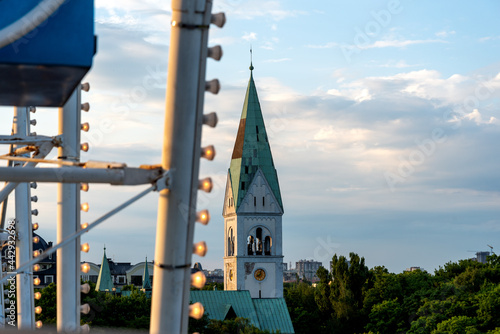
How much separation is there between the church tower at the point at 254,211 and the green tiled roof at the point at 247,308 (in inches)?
234

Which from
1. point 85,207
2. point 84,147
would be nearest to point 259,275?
point 84,147

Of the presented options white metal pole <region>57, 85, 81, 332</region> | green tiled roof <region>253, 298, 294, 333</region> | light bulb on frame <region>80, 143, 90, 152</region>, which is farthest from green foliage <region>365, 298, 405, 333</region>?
light bulb on frame <region>80, 143, 90, 152</region>

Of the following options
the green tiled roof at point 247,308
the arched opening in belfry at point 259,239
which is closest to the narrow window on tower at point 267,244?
the arched opening in belfry at point 259,239

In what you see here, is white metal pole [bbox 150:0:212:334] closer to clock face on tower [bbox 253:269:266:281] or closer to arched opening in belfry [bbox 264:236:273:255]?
clock face on tower [bbox 253:269:266:281]

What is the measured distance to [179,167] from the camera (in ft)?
23.6

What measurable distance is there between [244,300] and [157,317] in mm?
83388

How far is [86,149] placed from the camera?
37.3 feet

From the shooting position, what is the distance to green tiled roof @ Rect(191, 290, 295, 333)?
86250mm

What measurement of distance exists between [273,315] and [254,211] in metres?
14.7

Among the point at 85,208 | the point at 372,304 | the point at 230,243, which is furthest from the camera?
the point at 230,243

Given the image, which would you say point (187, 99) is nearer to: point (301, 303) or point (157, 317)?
point (157, 317)

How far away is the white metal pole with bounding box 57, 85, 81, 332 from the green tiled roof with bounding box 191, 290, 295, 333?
2914 inches

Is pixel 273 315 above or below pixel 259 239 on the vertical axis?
below

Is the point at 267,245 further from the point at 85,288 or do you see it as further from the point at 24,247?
the point at 85,288
